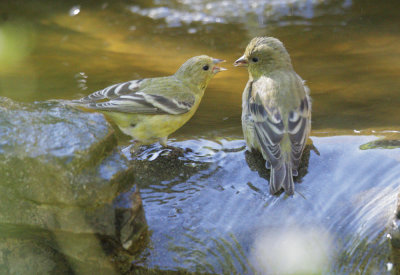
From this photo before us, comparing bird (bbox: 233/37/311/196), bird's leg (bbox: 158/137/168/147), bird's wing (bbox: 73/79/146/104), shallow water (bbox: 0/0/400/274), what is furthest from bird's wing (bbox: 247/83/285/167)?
bird's wing (bbox: 73/79/146/104)

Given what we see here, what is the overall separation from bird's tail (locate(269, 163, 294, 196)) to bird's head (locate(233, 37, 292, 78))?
1.53 metres

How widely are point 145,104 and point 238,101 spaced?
172cm

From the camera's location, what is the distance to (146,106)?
5.36 meters

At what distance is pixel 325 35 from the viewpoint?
29.1 feet

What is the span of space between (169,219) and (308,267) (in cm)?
110

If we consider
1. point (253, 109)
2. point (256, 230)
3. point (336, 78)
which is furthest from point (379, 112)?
point (256, 230)

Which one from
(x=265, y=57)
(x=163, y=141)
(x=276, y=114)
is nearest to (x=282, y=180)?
(x=276, y=114)

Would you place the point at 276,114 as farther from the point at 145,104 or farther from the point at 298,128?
the point at 145,104

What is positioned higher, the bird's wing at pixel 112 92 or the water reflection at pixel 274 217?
the bird's wing at pixel 112 92

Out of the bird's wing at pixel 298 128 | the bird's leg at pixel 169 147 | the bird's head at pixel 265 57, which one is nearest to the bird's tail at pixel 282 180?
the bird's wing at pixel 298 128

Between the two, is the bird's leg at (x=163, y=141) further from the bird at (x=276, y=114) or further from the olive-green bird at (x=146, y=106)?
the bird at (x=276, y=114)

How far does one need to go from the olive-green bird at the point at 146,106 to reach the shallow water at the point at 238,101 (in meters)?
0.33

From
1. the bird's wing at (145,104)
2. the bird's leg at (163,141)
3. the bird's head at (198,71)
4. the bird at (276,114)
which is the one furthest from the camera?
the bird's head at (198,71)

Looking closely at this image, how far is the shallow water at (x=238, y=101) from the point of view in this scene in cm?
414
